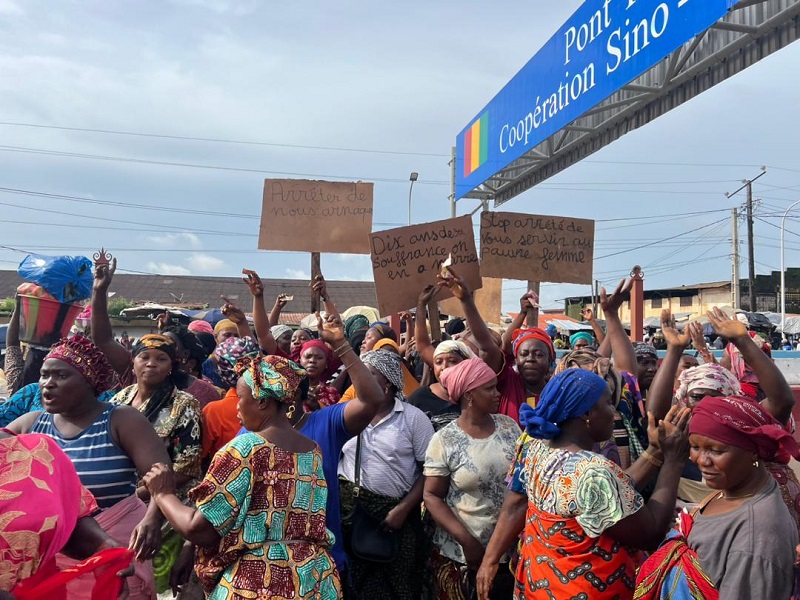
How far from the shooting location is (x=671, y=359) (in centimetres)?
363

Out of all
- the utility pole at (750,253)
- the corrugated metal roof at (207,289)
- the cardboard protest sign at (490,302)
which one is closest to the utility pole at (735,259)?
the utility pole at (750,253)

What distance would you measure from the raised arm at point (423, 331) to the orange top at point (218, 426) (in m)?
1.55

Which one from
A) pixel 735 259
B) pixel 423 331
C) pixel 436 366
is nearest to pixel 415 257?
pixel 423 331

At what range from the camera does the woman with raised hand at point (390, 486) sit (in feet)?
12.6

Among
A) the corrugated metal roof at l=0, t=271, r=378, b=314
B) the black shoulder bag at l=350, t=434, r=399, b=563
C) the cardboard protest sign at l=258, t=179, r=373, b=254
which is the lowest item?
the black shoulder bag at l=350, t=434, r=399, b=563

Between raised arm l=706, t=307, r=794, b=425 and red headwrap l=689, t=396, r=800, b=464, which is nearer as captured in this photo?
red headwrap l=689, t=396, r=800, b=464

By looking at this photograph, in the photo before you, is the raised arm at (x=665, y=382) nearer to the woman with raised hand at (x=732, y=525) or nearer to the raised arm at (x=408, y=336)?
the woman with raised hand at (x=732, y=525)

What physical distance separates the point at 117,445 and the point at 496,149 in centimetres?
1154

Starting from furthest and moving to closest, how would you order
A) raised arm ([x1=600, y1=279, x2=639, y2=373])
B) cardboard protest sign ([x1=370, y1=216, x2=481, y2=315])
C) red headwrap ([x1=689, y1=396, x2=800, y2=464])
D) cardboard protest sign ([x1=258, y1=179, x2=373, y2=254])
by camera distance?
cardboard protest sign ([x1=258, y1=179, x2=373, y2=254]), cardboard protest sign ([x1=370, y1=216, x2=481, y2=315]), raised arm ([x1=600, y1=279, x2=639, y2=373]), red headwrap ([x1=689, y1=396, x2=800, y2=464])

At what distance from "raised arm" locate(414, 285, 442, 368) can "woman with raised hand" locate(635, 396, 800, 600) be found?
272 centimetres

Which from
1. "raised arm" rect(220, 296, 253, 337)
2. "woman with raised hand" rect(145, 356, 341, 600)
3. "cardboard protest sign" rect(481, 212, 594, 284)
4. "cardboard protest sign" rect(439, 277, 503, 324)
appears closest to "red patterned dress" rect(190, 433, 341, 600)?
"woman with raised hand" rect(145, 356, 341, 600)

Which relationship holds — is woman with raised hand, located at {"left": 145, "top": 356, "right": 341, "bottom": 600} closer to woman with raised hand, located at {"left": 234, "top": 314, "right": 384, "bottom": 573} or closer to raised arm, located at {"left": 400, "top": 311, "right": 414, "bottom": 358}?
woman with raised hand, located at {"left": 234, "top": 314, "right": 384, "bottom": 573}

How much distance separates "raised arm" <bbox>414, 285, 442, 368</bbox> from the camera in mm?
5121

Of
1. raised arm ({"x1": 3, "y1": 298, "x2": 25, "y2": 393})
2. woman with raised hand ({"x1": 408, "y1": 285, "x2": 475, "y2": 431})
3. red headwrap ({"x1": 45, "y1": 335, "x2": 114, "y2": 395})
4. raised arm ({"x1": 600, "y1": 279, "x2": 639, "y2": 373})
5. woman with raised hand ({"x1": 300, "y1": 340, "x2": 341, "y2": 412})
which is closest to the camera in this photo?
red headwrap ({"x1": 45, "y1": 335, "x2": 114, "y2": 395})
